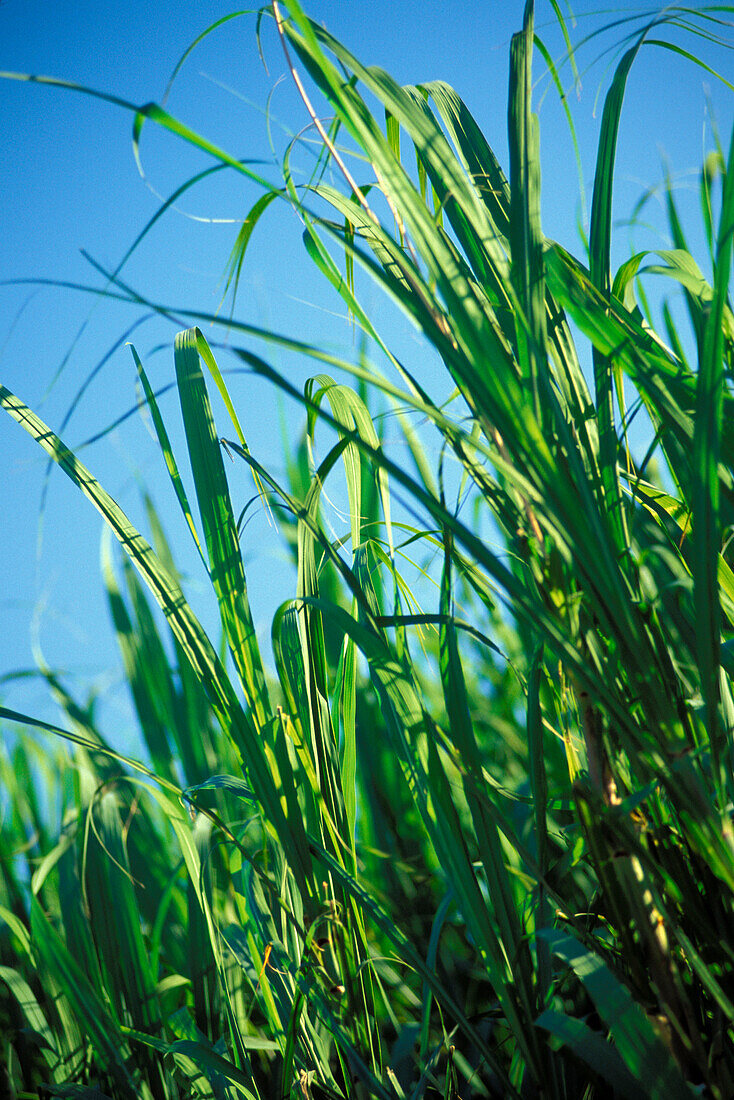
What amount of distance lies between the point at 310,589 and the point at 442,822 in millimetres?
161

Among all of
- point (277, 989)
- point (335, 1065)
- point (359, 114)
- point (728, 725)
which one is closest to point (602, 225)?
point (359, 114)

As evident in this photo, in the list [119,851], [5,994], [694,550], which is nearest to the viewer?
[694,550]

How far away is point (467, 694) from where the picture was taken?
0.36 m

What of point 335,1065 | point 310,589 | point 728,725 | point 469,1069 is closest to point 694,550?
point 728,725

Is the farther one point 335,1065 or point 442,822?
point 335,1065

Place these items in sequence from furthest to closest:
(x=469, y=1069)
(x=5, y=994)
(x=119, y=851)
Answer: (x=5, y=994) → (x=119, y=851) → (x=469, y=1069)

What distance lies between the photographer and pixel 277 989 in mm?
368

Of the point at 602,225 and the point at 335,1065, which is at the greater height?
the point at 602,225

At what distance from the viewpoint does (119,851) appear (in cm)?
49

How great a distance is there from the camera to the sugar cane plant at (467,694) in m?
0.24

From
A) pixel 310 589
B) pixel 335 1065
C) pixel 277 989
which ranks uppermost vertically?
pixel 310 589

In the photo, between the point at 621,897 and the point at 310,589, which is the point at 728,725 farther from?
the point at 310,589

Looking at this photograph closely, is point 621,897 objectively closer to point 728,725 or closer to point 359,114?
point 728,725

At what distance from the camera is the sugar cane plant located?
0.24 meters
